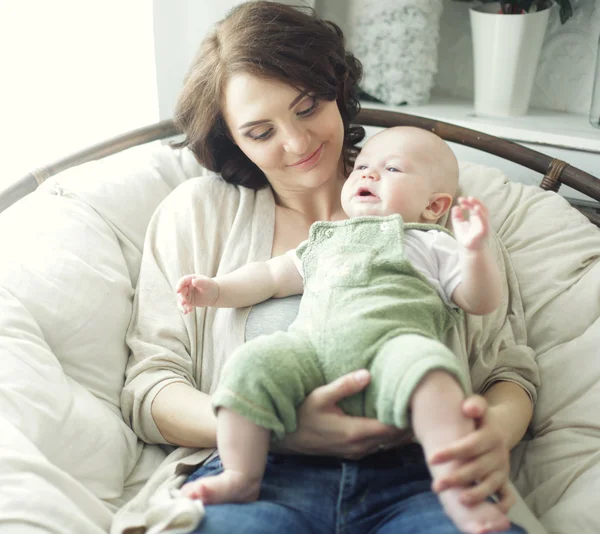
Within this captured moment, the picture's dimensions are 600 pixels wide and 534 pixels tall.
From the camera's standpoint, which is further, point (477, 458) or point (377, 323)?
point (377, 323)

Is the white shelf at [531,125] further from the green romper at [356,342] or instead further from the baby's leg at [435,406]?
the baby's leg at [435,406]

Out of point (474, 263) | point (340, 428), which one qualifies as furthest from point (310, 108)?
point (340, 428)

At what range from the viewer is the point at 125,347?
1.44 metres

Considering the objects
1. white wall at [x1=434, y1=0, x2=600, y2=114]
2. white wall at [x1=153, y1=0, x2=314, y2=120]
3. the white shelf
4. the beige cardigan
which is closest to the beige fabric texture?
the beige cardigan

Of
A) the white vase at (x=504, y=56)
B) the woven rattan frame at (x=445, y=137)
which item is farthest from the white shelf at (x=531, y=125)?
the woven rattan frame at (x=445, y=137)

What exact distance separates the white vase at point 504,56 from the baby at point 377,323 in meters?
1.05

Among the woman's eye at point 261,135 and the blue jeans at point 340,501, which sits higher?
the woman's eye at point 261,135

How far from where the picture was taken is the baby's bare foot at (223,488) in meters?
0.98

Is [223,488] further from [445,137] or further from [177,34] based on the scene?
[177,34]

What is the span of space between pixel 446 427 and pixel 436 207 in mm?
522

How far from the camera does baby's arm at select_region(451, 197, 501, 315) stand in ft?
3.24

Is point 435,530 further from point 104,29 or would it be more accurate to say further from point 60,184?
point 104,29

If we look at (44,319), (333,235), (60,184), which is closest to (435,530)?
(333,235)

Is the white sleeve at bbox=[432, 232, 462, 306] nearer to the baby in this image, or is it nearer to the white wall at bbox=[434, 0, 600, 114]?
the baby
